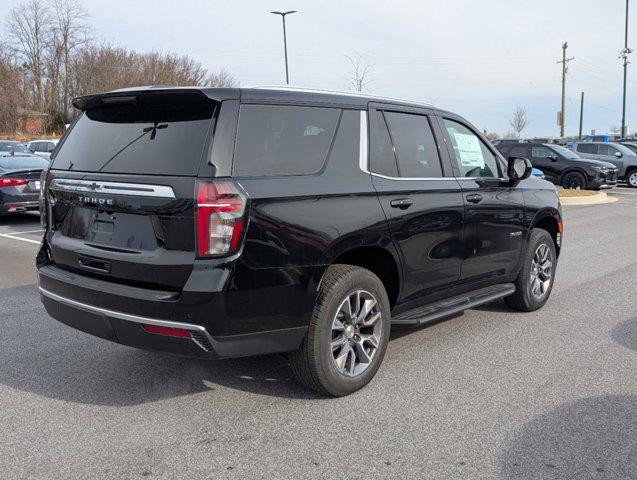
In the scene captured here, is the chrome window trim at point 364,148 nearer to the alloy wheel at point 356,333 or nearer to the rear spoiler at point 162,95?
the alloy wheel at point 356,333

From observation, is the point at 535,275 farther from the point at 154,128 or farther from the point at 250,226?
the point at 154,128

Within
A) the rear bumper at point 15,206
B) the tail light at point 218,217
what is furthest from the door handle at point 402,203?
the rear bumper at point 15,206

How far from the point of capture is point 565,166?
21.5m

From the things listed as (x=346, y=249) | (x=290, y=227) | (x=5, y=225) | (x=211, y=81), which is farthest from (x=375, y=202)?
(x=211, y=81)

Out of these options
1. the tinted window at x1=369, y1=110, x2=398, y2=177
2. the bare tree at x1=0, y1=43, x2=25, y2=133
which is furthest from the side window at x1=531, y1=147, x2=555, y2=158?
the bare tree at x1=0, y1=43, x2=25, y2=133

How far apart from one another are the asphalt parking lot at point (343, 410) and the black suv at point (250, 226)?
40cm

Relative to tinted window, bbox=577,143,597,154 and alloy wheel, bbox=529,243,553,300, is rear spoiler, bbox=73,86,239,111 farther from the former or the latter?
tinted window, bbox=577,143,597,154

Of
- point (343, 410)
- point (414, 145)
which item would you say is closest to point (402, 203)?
point (414, 145)

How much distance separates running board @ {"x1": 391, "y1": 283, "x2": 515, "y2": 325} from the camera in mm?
4377

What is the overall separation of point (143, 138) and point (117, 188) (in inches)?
13.4

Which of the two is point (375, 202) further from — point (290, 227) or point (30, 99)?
point (30, 99)

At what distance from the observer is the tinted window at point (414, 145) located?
4.42 meters

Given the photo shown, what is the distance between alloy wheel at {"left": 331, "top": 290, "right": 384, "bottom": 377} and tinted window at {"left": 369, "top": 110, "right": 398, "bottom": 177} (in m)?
0.87

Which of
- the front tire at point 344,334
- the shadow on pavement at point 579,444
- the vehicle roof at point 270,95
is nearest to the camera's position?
the shadow on pavement at point 579,444
